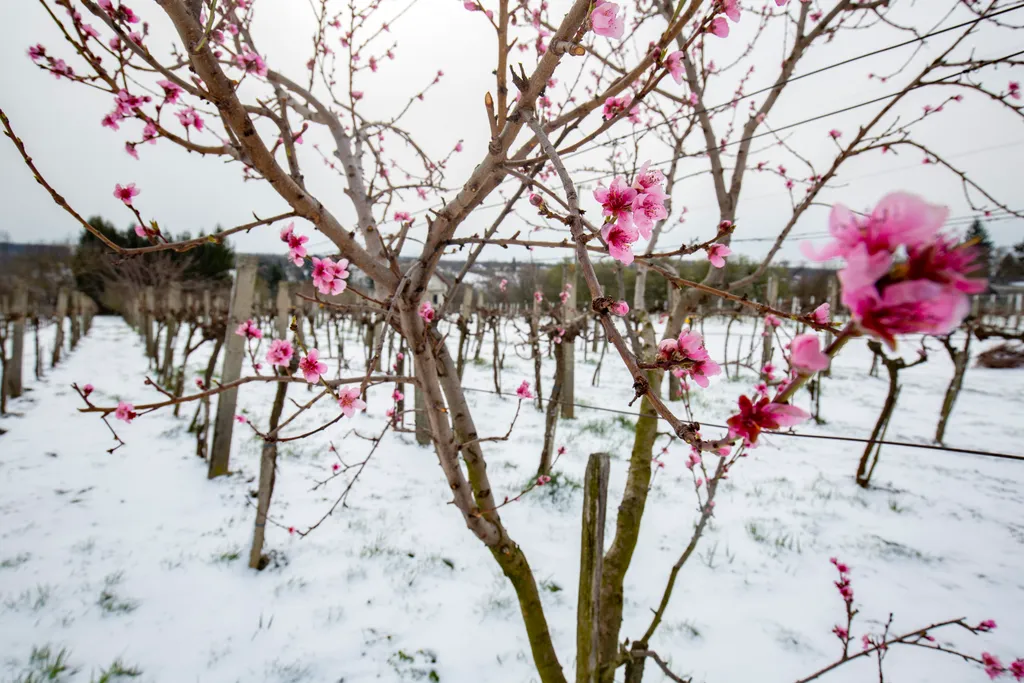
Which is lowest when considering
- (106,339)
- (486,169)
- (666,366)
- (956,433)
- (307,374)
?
(106,339)

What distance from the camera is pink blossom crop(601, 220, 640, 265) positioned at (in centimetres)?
89

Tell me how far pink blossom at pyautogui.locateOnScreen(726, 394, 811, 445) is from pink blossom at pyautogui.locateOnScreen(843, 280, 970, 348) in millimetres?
173

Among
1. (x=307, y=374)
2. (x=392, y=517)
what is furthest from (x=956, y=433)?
(x=307, y=374)

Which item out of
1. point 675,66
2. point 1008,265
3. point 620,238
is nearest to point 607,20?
point 675,66

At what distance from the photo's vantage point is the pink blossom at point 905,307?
14.2 inches

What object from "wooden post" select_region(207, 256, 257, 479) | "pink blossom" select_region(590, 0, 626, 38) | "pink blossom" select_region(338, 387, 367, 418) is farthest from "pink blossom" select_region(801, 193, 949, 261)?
"wooden post" select_region(207, 256, 257, 479)

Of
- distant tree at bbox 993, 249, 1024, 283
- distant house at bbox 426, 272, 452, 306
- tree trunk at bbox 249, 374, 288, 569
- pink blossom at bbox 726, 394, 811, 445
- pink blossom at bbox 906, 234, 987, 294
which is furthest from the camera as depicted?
distant tree at bbox 993, 249, 1024, 283

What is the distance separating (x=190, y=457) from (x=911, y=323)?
552 cm

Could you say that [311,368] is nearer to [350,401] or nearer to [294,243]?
[350,401]

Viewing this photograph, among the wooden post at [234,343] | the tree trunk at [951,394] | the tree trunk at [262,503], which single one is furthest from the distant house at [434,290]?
the tree trunk at [951,394]

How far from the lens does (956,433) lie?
5.30 metres

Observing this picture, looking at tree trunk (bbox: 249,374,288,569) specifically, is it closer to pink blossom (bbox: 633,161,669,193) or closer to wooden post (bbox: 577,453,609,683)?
wooden post (bbox: 577,453,609,683)

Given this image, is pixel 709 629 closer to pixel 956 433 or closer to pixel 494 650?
pixel 494 650

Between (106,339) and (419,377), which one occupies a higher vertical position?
(419,377)
